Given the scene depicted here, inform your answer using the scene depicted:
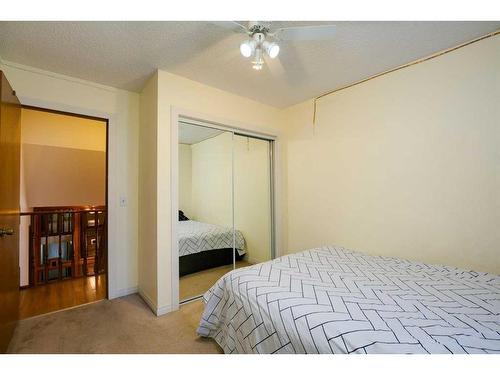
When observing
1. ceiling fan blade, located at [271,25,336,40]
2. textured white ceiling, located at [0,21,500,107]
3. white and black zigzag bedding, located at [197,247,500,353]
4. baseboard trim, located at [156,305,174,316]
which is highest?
textured white ceiling, located at [0,21,500,107]

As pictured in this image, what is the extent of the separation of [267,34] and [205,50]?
2.10 feet

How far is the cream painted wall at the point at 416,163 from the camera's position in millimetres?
1674

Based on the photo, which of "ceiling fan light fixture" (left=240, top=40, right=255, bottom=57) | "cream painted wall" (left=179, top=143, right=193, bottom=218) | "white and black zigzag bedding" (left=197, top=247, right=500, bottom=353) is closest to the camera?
"white and black zigzag bedding" (left=197, top=247, right=500, bottom=353)

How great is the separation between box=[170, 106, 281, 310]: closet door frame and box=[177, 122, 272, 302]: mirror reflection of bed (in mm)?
65

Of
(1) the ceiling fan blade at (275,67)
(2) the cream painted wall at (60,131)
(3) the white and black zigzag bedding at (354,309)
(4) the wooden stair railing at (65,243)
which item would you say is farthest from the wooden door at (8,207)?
(1) the ceiling fan blade at (275,67)

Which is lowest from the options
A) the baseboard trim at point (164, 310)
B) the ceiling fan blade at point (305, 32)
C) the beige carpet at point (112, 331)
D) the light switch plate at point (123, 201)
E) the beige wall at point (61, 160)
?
the beige carpet at point (112, 331)

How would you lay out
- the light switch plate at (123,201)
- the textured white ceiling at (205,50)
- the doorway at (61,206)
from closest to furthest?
the textured white ceiling at (205,50)
the light switch plate at (123,201)
the doorway at (61,206)

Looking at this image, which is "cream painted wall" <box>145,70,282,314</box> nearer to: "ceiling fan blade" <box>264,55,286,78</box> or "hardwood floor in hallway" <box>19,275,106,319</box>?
"ceiling fan blade" <box>264,55,286,78</box>

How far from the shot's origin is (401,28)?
1596 mm

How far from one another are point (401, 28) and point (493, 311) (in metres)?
1.88

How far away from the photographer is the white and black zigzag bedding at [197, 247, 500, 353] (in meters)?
0.86

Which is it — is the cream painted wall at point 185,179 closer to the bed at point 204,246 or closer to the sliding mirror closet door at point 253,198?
the bed at point 204,246

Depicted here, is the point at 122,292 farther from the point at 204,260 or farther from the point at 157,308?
the point at 204,260

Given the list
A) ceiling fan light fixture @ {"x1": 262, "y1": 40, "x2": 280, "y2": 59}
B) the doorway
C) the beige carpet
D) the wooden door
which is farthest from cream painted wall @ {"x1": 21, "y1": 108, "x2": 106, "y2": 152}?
ceiling fan light fixture @ {"x1": 262, "y1": 40, "x2": 280, "y2": 59}
